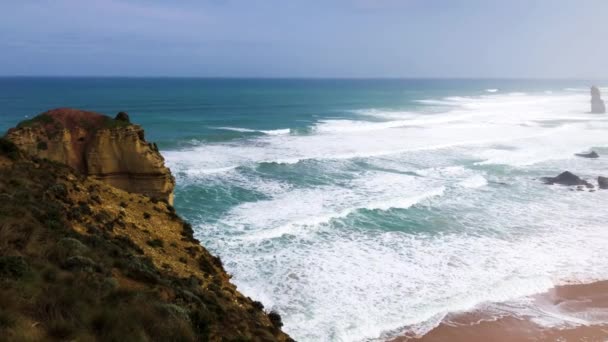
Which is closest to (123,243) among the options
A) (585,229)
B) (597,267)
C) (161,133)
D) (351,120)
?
(597,267)

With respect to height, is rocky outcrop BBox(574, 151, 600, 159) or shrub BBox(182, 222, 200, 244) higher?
shrub BBox(182, 222, 200, 244)

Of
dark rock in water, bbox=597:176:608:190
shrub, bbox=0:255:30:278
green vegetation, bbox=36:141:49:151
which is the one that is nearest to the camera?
shrub, bbox=0:255:30:278

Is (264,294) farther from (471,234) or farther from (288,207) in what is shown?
(471,234)

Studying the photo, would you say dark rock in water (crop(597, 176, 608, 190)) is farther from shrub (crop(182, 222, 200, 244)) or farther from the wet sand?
shrub (crop(182, 222, 200, 244))

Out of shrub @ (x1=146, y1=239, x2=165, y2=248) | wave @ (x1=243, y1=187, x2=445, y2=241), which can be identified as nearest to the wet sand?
shrub @ (x1=146, y1=239, x2=165, y2=248)

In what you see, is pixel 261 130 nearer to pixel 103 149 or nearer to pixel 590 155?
pixel 590 155

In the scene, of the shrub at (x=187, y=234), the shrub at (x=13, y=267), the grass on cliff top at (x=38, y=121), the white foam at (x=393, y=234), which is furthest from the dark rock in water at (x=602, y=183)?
the shrub at (x=13, y=267)
